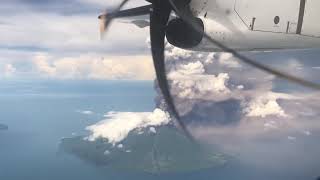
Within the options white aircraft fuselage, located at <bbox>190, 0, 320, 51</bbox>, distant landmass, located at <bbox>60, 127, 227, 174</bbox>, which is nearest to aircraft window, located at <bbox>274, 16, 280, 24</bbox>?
white aircraft fuselage, located at <bbox>190, 0, 320, 51</bbox>

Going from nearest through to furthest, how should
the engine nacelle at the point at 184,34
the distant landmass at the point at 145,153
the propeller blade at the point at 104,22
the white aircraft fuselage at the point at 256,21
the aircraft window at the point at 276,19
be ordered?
the engine nacelle at the point at 184,34
the white aircraft fuselage at the point at 256,21
the aircraft window at the point at 276,19
the propeller blade at the point at 104,22
the distant landmass at the point at 145,153

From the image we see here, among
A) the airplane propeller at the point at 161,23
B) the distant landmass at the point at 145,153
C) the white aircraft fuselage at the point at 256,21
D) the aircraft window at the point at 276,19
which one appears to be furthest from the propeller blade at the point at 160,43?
the distant landmass at the point at 145,153

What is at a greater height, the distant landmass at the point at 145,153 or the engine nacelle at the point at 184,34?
the engine nacelle at the point at 184,34

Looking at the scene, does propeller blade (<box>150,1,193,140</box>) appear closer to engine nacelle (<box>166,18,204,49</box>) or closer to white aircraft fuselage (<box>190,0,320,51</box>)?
engine nacelle (<box>166,18,204,49</box>)

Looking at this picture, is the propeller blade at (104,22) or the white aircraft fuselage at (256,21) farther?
the propeller blade at (104,22)

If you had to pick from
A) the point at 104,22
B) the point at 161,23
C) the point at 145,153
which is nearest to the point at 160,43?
the point at 161,23

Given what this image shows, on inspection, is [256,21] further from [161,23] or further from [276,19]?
[161,23]

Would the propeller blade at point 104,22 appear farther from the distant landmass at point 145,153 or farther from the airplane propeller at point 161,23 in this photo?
the distant landmass at point 145,153
